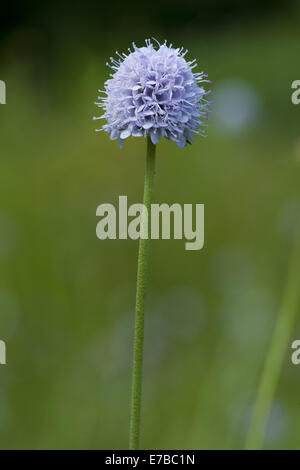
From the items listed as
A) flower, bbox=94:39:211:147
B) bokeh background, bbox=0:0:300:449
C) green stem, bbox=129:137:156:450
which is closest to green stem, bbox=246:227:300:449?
bokeh background, bbox=0:0:300:449

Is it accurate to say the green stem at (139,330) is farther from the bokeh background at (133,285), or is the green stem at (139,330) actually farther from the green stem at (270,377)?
the bokeh background at (133,285)

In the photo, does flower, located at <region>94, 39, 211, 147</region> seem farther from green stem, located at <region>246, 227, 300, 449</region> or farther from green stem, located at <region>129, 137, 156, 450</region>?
green stem, located at <region>246, 227, 300, 449</region>

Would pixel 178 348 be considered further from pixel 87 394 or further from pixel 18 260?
pixel 18 260

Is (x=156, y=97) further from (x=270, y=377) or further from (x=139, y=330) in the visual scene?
(x=270, y=377)

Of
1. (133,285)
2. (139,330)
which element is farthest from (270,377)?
(133,285)

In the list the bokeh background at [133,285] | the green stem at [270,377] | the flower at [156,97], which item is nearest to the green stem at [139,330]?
the flower at [156,97]

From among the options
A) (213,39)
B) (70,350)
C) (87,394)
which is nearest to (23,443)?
(87,394)
